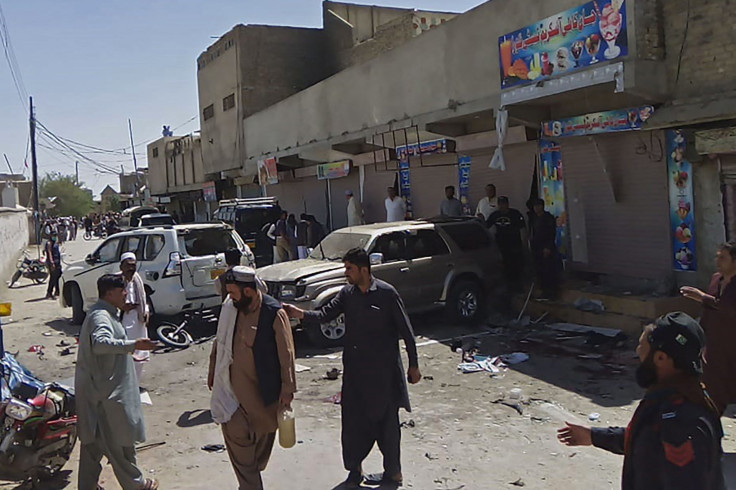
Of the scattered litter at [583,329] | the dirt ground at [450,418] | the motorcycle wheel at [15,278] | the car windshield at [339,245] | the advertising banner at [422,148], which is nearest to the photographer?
the dirt ground at [450,418]

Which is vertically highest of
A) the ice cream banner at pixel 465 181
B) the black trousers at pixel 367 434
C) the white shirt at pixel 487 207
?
the ice cream banner at pixel 465 181

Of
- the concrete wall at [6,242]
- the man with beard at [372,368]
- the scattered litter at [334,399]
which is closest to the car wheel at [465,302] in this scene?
the scattered litter at [334,399]

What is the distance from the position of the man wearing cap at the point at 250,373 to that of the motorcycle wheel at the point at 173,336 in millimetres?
6271

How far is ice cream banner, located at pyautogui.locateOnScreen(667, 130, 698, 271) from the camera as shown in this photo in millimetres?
9859

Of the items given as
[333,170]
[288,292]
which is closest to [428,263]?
[288,292]

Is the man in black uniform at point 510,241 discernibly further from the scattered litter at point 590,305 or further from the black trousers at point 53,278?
the black trousers at point 53,278

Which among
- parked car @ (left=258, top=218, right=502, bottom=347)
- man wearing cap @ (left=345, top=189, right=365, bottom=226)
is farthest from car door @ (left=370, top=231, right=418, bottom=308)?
man wearing cap @ (left=345, top=189, right=365, bottom=226)

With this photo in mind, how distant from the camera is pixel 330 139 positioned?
1864 cm

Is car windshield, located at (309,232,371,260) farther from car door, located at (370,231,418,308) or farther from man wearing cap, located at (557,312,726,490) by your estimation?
man wearing cap, located at (557,312,726,490)

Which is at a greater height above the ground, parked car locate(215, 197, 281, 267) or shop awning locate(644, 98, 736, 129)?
shop awning locate(644, 98, 736, 129)

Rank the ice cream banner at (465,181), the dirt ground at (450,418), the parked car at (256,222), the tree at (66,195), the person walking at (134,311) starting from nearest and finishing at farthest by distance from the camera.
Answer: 1. the dirt ground at (450,418)
2. the person walking at (134,311)
3. the ice cream banner at (465,181)
4. the parked car at (256,222)
5. the tree at (66,195)

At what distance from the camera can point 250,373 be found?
4.25 m

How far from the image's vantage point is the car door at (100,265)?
38.9ft

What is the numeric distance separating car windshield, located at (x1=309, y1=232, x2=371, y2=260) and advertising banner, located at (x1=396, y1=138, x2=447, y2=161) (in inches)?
192
